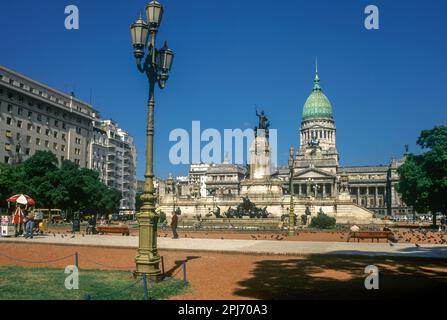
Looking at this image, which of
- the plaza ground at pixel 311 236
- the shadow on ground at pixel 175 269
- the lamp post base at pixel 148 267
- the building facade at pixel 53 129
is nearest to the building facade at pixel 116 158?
the building facade at pixel 53 129

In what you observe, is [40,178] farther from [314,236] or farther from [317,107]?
[317,107]

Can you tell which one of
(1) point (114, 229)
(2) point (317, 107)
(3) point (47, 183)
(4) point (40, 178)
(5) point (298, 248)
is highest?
(2) point (317, 107)

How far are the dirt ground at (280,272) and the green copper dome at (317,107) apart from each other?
14360 cm

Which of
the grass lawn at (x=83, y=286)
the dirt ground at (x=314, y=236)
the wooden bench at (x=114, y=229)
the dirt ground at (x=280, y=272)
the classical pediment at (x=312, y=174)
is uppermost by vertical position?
the classical pediment at (x=312, y=174)

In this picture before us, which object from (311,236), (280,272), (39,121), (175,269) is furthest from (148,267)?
(39,121)

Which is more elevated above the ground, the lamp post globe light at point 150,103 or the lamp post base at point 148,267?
the lamp post globe light at point 150,103

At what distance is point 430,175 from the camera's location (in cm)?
5738

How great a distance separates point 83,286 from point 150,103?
5663 millimetres

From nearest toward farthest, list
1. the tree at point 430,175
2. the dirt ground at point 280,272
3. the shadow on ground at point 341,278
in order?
1. the shadow on ground at point 341,278
2. the dirt ground at point 280,272
3. the tree at point 430,175

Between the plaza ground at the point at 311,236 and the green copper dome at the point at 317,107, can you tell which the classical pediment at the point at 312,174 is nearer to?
the green copper dome at the point at 317,107

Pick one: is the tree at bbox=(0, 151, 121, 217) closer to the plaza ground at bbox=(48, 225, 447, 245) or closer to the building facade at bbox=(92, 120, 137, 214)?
the plaza ground at bbox=(48, 225, 447, 245)

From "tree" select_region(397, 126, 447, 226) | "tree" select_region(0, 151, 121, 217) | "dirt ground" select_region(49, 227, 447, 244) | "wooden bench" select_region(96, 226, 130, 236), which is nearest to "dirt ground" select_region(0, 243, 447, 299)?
"wooden bench" select_region(96, 226, 130, 236)

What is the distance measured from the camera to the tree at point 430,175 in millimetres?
55606

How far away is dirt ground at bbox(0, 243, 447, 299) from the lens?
1110 cm
